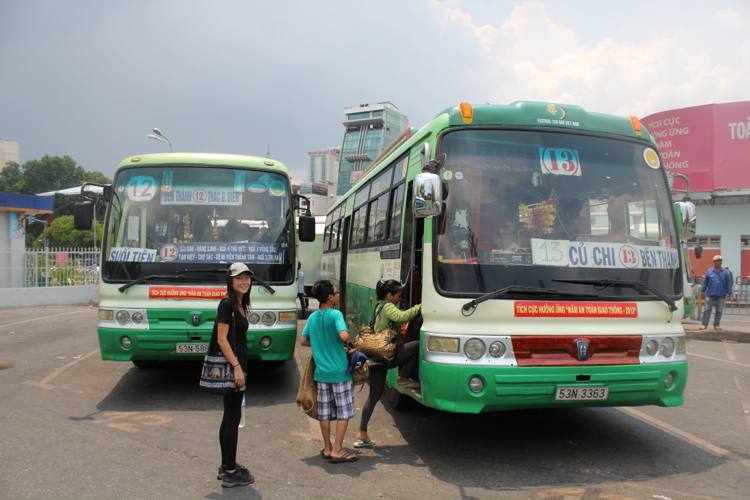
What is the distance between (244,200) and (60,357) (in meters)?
5.02

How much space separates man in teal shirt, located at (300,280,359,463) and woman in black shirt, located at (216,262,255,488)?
0.65m

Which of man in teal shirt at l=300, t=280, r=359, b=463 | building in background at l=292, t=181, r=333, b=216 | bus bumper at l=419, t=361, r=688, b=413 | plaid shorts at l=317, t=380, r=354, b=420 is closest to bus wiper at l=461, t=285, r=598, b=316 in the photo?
bus bumper at l=419, t=361, r=688, b=413

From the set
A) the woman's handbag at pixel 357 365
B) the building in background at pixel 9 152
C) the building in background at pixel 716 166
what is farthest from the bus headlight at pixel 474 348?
the building in background at pixel 9 152

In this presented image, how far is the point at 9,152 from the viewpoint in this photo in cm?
7812

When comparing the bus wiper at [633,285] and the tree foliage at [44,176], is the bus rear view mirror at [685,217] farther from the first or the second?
the tree foliage at [44,176]

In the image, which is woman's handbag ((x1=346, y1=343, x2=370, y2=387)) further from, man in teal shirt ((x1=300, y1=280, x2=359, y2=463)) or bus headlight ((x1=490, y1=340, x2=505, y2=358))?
bus headlight ((x1=490, y1=340, x2=505, y2=358))

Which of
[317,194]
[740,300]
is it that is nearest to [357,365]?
[740,300]

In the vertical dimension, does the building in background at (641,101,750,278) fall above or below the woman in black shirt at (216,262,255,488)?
above

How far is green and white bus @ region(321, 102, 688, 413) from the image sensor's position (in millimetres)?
4410

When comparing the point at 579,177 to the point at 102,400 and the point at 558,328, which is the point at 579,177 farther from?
the point at 102,400

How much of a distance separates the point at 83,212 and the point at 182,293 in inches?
69.3

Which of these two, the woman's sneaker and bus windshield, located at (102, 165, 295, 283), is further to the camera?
bus windshield, located at (102, 165, 295, 283)

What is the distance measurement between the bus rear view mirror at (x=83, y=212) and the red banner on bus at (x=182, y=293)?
4.23 feet

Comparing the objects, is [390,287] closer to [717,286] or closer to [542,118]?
[542,118]
